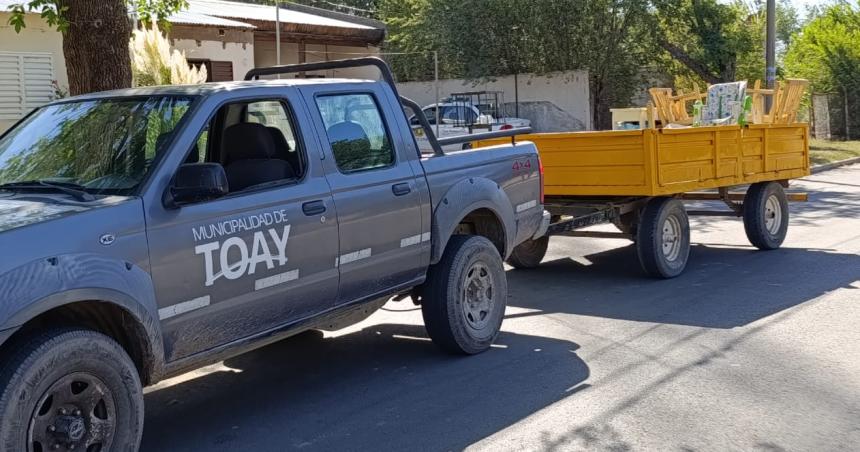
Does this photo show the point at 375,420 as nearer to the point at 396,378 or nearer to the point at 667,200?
the point at 396,378

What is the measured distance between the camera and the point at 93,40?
7.83 m

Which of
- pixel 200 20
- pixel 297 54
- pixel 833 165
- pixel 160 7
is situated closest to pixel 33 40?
pixel 200 20

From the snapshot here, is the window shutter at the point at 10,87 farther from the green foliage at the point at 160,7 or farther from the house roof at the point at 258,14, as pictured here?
the green foliage at the point at 160,7

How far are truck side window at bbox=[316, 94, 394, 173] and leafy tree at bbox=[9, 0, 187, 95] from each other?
108 inches

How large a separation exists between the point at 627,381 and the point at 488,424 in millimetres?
1207

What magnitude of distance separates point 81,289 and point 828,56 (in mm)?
34256

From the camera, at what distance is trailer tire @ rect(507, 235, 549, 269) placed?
10.3 meters

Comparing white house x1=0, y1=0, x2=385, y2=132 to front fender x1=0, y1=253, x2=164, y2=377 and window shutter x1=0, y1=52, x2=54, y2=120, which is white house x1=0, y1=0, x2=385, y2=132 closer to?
window shutter x1=0, y1=52, x2=54, y2=120

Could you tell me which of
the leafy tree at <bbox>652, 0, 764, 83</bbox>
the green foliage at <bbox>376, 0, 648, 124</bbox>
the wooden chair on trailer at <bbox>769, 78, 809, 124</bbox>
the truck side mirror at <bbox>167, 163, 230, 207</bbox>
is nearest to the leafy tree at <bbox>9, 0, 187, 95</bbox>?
the truck side mirror at <bbox>167, 163, 230, 207</bbox>

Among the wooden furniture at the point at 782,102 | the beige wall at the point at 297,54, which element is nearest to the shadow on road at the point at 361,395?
the wooden furniture at the point at 782,102

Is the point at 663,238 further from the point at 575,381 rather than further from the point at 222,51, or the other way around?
the point at 222,51

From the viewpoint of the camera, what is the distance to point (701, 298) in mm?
8617

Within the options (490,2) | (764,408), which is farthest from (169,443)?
(490,2)

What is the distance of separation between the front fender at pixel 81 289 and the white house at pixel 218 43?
31.2ft
